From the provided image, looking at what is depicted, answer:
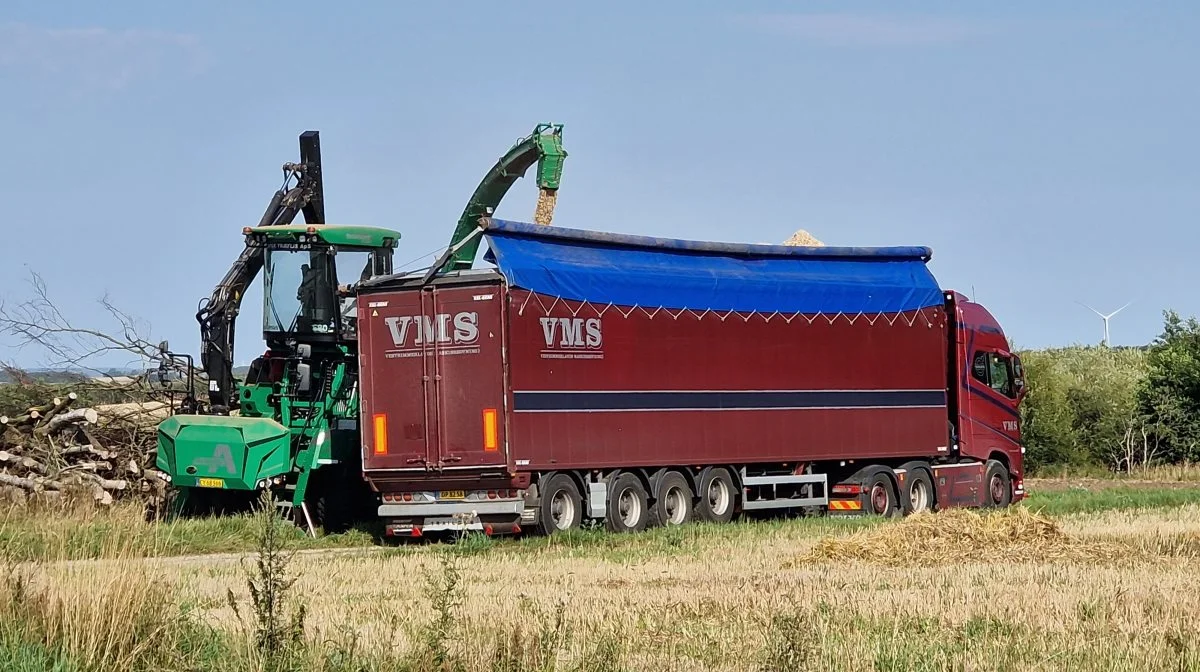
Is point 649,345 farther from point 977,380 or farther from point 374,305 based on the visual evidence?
point 977,380

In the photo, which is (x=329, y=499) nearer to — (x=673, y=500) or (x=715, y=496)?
(x=673, y=500)

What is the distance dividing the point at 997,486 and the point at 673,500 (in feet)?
26.7

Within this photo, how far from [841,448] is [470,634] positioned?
649 inches

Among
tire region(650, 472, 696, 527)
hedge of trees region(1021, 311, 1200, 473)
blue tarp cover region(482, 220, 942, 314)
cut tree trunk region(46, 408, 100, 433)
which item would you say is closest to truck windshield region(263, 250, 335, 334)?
cut tree trunk region(46, 408, 100, 433)

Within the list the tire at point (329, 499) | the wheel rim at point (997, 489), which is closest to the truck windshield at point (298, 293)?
the tire at point (329, 499)

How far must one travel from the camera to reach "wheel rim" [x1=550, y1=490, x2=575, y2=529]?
21828 mm

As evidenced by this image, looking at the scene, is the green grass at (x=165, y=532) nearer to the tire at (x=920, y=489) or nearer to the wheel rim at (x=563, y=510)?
the wheel rim at (x=563, y=510)

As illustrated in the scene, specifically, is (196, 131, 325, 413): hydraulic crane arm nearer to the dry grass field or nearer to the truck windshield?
the truck windshield

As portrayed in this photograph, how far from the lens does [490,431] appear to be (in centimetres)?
2097

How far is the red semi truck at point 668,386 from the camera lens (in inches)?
835

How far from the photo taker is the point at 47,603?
9.91 m

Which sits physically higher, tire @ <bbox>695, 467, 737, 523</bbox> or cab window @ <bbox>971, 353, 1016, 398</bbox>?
cab window @ <bbox>971, 353, 1016, 398</bbox>

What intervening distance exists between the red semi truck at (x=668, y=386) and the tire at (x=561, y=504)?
0.10ft

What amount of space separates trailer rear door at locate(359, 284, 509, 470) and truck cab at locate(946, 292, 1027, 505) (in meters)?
10.2
